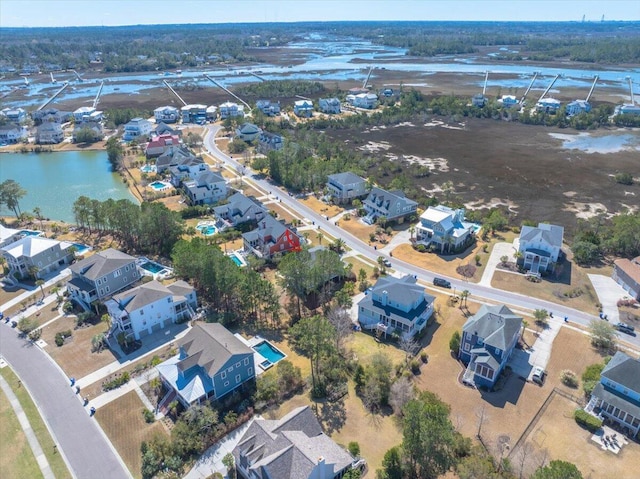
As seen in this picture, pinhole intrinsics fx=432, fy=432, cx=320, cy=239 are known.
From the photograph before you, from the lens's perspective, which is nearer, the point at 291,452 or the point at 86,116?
the point at 291,452

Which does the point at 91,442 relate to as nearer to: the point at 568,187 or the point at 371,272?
the point at 371,272

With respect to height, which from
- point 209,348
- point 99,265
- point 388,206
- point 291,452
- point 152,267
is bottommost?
point 152,267

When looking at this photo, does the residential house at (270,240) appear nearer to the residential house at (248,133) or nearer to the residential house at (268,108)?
the residential house at (248,133)

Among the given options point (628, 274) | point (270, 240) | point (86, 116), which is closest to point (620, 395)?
point (628, 274)

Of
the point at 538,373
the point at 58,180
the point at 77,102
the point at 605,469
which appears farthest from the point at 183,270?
the point at 77,102

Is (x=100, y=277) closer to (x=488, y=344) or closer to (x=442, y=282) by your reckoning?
(x=442, y=282)

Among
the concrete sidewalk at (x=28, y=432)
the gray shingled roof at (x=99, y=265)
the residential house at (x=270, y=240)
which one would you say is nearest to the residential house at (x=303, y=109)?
the residential house at (x=270, y=240)

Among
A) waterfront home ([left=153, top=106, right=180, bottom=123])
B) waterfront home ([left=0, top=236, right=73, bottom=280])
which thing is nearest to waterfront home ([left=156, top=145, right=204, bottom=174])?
waterfront home ([left=0, top=236, right=73, bottom=280])
